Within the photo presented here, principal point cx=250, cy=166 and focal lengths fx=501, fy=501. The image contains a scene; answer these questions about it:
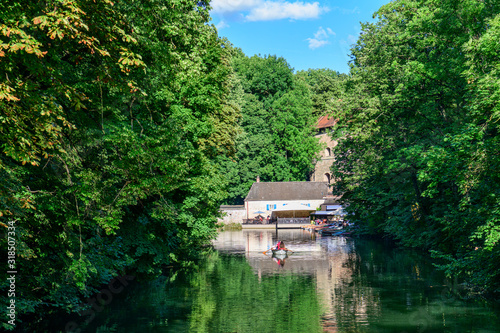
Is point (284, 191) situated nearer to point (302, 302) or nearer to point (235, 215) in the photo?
point (235, 215)

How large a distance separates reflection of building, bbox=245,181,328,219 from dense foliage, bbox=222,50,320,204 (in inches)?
91.1

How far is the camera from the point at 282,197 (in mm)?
79938

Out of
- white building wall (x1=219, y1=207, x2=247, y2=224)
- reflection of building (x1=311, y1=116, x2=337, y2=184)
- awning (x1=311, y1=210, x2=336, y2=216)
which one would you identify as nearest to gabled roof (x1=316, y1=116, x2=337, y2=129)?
reflection of building (x1=311, y1=116, x2=337, y2=184)

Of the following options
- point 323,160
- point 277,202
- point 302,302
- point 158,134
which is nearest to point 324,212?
point 277,202

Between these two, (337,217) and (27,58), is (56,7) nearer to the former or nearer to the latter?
(27,58)

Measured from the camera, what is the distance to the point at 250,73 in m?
84.4

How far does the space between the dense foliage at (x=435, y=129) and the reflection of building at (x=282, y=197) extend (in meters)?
33.0

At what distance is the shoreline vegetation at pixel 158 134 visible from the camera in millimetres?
9773

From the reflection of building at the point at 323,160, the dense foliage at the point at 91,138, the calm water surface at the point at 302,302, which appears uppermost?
the reflection of building at the point at 323,160

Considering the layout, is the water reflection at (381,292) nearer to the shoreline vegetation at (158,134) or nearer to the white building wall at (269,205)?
the shoreline vegetation at (158,134)

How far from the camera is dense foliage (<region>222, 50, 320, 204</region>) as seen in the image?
7944 cm

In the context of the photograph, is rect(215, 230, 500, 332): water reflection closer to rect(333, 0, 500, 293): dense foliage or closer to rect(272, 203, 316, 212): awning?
rect(333, 0, 500, 293): dense foliage

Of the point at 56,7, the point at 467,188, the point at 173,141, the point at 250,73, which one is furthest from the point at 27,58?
the point at 250,73

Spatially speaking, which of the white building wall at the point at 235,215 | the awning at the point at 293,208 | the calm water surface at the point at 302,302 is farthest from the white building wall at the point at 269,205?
the calm water surface at the point at 302,302
